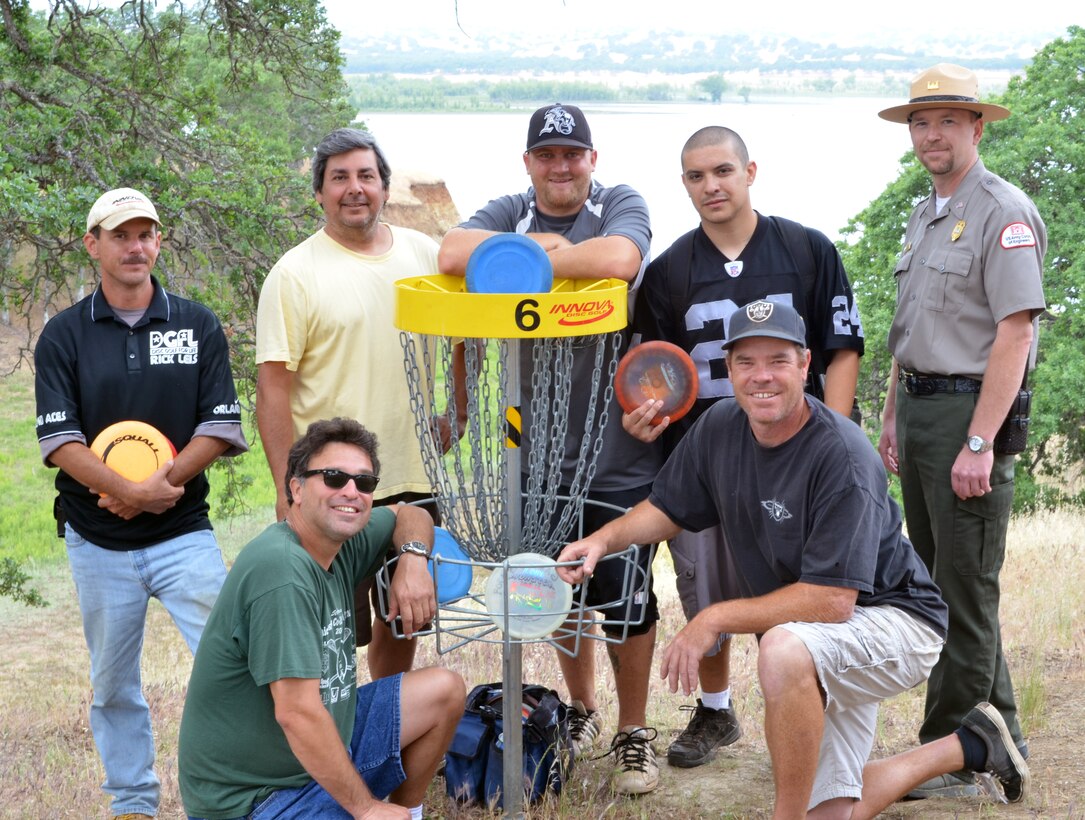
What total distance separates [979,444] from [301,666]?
7.55 feet

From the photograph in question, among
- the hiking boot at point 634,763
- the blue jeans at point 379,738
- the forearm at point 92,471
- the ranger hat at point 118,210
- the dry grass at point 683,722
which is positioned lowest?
the dry grass at point 683,722

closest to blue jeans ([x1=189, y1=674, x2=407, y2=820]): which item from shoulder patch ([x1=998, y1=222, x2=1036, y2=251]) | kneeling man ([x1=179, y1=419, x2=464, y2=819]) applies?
kneeling man ([x1=179, y1=419, x2=464, y2=819])

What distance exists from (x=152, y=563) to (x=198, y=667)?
89 centimetres

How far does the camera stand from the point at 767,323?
3598 millimetres

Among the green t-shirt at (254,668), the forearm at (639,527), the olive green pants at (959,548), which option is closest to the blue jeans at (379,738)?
the green t-shirt at (254,668)

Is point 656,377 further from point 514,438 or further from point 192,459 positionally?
point 192,459

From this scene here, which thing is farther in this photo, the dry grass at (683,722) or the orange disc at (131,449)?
the dry grass at (683,722)

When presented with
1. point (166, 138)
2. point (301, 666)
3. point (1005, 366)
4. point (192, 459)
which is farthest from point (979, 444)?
point (166, 138)

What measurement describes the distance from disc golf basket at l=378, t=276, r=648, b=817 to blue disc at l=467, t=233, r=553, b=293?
13 centimetres

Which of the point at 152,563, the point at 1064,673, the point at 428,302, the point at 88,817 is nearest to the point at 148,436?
the point at 152,563

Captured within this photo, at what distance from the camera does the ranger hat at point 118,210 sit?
422cm

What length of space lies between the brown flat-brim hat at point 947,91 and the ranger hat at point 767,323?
3.53ft

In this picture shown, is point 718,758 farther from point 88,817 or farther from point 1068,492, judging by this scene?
point 1068,492

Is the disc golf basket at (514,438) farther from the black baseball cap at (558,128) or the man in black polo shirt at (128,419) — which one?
the man in black polo shirt at (128,419)
